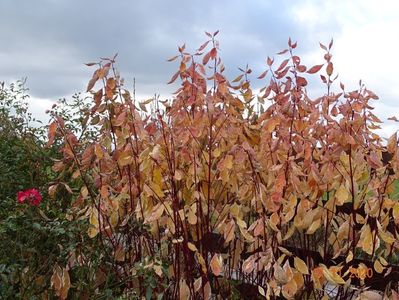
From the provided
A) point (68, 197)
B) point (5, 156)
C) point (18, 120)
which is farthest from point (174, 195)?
point (18, 120)

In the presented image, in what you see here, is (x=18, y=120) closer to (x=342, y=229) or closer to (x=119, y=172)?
(x=119, y=172)

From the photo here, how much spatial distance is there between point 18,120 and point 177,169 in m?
2.90

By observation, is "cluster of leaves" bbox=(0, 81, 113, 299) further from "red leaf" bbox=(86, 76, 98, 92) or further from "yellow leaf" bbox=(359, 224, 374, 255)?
"yellow leaf" bbox=(359, 224, 374, 255)

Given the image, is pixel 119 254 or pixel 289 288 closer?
pixel 289 288

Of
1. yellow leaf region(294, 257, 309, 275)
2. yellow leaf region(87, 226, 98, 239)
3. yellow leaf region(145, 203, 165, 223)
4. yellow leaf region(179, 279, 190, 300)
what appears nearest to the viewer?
A: yellow leaf region(294, 257, 309, 275)

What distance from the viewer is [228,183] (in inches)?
131

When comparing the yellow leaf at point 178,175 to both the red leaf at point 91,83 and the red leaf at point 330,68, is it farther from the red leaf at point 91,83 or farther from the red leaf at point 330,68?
the red leaf at point 330,68

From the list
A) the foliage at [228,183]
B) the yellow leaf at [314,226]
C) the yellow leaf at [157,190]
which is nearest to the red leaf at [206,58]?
the foliage at [228,183]

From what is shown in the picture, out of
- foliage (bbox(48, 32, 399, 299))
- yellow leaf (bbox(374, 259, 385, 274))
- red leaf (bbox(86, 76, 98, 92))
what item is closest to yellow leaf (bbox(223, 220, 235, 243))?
foliage (bbox(48, 32, 399, 299))

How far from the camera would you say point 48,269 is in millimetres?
3658

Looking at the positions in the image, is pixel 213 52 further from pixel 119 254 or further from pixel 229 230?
pixel 119 254

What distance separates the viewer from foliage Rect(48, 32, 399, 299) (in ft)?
9.68

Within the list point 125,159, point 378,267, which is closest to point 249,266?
point 378,267

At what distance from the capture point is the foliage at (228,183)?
2951 millimetres
